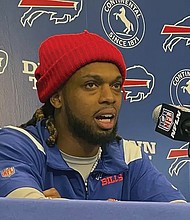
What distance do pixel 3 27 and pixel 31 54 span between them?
124 mm

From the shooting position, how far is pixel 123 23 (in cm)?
180

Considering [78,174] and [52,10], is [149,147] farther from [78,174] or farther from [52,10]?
[78,174]

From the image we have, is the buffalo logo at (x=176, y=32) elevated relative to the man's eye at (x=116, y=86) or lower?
lower

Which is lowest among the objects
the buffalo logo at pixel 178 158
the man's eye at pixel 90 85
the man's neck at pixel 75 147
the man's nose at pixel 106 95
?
the buffalo logo at pixel 178 158

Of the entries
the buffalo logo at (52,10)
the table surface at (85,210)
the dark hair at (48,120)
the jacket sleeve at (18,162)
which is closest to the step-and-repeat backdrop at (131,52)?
the buffalo logo at (52,10)

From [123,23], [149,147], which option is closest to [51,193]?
[149,147]

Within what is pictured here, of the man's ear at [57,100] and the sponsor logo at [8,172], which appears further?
the man's ear at [57,100]

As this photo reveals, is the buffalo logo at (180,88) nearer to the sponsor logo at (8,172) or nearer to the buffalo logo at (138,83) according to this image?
the buffalo logo at (138,83)

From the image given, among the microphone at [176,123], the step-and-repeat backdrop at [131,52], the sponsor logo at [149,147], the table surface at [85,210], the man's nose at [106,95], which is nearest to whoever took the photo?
the table surface at [85,210]

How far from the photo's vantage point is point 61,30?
1716mm

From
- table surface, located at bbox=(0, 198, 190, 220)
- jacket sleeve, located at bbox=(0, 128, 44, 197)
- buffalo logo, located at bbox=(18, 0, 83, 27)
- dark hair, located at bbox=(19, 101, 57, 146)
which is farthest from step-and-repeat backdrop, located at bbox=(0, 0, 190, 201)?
table surface, located at bbox=(0, 198, 190, 220)

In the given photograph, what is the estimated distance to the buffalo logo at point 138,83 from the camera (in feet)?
5.78

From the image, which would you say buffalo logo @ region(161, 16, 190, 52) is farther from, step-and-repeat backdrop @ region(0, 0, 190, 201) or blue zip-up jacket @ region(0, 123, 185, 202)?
blue zip-up jacket @ region(0, 123, 185, 202)

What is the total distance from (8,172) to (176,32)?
3.71ft
